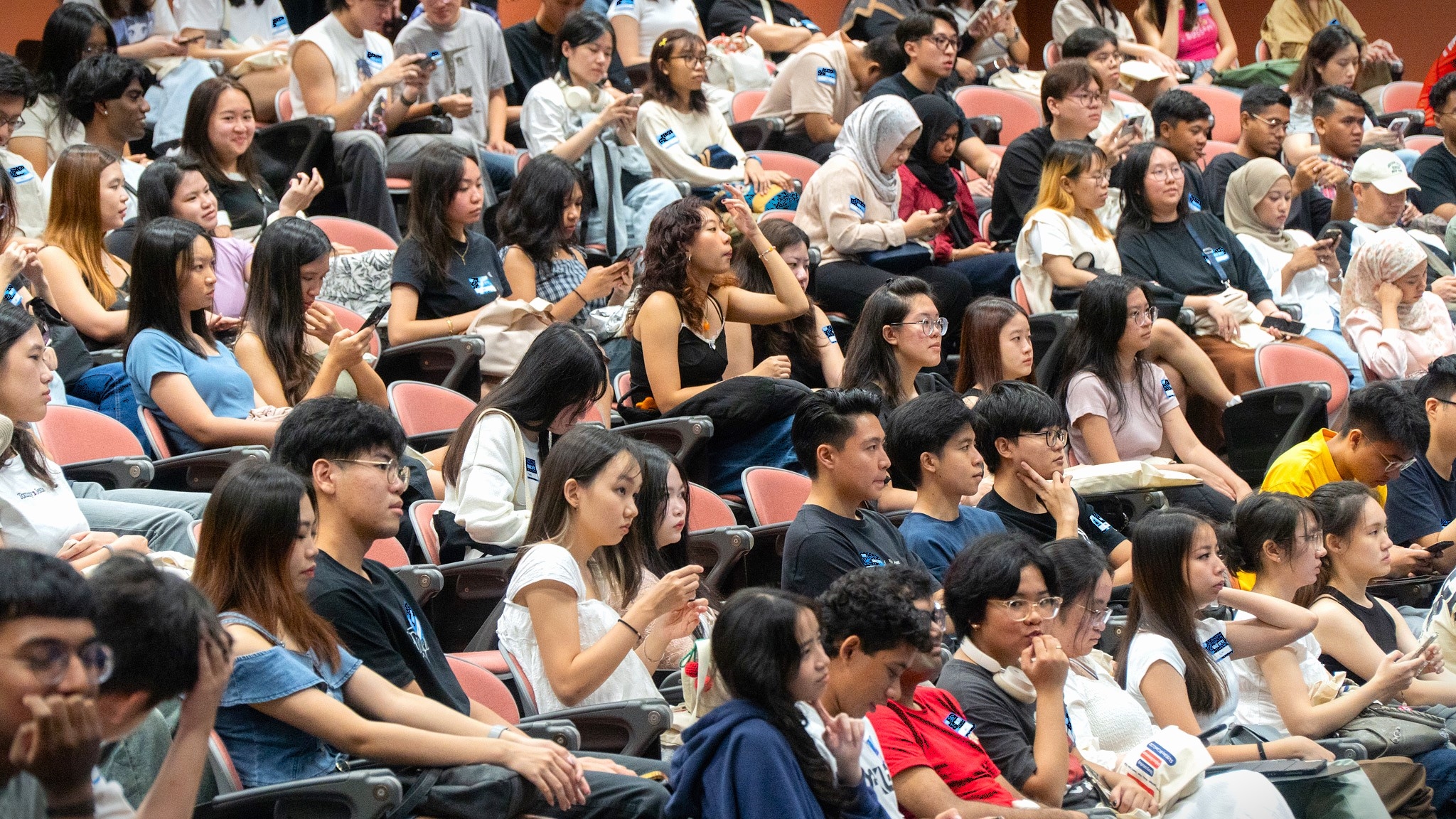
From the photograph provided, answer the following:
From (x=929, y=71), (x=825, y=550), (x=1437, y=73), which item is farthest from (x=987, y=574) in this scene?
(x=1437, y=73)

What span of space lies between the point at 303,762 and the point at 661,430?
1803mm

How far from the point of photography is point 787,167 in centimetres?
642

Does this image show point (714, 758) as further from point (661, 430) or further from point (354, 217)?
point (354, 217)

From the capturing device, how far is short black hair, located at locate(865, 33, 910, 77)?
260 inches

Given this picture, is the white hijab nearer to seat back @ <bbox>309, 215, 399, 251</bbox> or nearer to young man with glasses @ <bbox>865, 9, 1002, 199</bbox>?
young man with glasses @ <bbox>865, 9, 1002, 199</bbox>

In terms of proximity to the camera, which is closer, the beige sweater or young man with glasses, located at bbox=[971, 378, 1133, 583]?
young man with glasses, located at bbox=[971, 378, 1133, 583]

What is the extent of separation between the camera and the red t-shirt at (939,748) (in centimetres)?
257

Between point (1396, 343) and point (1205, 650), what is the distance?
7.78 feet

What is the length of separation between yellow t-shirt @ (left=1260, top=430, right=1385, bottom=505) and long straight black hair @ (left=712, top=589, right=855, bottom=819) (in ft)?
7.27

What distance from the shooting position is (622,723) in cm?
271

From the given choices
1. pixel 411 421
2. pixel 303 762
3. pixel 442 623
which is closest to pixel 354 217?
pixel 411 421

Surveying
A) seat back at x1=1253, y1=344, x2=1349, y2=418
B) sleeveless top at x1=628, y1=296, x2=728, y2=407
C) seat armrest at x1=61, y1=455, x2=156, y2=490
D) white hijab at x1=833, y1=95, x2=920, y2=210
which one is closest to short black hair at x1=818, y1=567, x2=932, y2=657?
seat armrest at x1=61, y1=455, x2=156, y2=490

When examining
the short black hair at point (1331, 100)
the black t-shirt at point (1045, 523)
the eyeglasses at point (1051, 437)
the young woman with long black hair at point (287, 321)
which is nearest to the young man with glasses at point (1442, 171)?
the short black hair at point (1331, 100)

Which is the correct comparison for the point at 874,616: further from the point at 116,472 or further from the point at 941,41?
the point at 941,41
